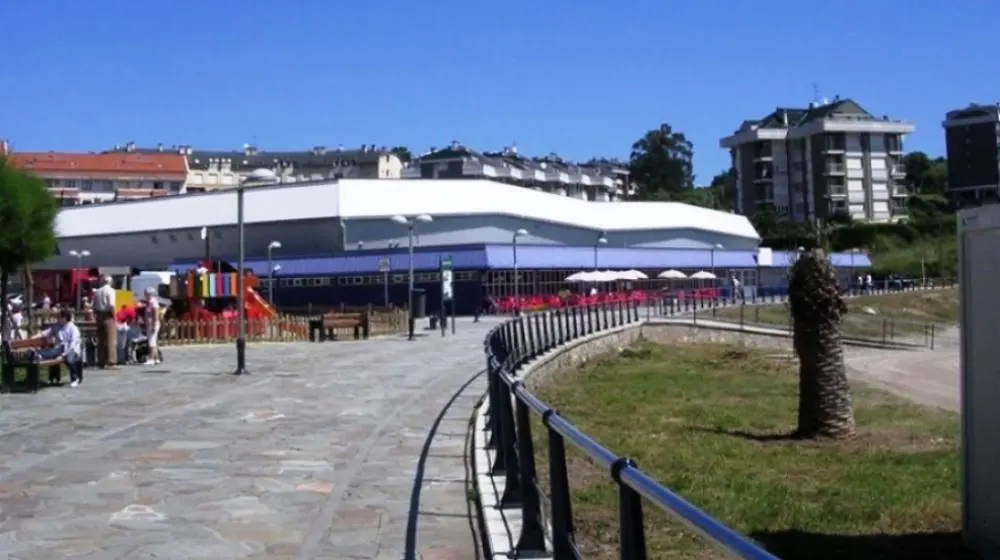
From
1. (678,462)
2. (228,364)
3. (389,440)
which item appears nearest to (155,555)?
(389,440)

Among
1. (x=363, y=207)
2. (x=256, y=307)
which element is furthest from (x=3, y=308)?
(x=363, y=207)

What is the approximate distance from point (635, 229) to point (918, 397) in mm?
62814

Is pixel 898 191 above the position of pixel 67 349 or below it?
above

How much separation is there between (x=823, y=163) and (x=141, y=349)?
9245 centimetres

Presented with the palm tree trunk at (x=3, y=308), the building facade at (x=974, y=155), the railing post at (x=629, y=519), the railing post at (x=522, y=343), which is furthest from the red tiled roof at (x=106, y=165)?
the railing post at (x=629, y=519)

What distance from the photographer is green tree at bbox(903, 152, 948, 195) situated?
124188 mm

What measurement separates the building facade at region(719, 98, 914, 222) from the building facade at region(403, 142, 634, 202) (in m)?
16.2

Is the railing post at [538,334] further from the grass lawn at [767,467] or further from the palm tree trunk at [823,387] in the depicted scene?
the palm tree trunk at [823,387]

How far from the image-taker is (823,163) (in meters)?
112

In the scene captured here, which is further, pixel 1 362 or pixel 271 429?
pixel 1 362

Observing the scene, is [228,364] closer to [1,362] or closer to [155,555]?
[1,362]

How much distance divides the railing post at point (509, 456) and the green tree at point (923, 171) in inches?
4716

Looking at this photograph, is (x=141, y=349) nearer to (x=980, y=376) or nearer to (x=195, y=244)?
(x=980, y=376)

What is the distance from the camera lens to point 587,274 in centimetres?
7469
